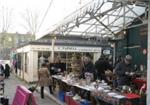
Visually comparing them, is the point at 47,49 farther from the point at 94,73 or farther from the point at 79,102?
the point at 79,102

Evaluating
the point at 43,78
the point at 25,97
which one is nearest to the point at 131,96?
the point at 25,97

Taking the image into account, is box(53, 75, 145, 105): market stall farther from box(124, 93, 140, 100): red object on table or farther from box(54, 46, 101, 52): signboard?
box(54, 46, 101, 52): signboard

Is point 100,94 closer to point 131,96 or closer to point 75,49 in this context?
point 131,96

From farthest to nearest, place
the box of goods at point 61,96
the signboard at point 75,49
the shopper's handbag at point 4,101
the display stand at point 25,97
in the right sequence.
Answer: the signboard at point 75,49 < the box of goods at point 61,96 < the shopper's handbag at point 4,101 < the display stand at point 25,97

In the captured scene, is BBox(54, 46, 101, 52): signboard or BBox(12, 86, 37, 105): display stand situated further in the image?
BBox(54, 46, 101, 52): signboard

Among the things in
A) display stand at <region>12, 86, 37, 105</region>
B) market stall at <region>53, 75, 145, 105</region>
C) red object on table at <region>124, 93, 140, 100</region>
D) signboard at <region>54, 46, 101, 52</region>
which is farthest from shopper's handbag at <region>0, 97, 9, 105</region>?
signboard at <region>54, 46, 101, 52</region>

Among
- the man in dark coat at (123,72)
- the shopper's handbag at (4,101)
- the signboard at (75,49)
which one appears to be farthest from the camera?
the signboard at (75,49)

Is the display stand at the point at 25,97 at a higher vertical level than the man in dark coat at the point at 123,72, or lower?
lower

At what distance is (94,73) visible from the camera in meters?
12.6

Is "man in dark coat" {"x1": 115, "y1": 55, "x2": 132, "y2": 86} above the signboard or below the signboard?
below

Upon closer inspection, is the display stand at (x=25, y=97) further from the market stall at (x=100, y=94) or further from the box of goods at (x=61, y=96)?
the box of goods at (x=61, y=96)

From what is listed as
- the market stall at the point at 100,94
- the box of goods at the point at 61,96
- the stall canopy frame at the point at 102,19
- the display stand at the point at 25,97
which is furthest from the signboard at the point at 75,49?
the display stand at the point at 25,97

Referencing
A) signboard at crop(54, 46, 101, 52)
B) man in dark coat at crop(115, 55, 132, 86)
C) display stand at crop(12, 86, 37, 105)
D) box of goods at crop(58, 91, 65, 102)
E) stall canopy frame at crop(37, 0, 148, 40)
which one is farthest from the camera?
signboard at crop(54, 46, 101, 52)

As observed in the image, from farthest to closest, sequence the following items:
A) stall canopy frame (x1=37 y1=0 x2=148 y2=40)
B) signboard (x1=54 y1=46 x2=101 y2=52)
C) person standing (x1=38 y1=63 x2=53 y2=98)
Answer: signboard (x1=54 y1=46 x2=101 y2=52) → person standing (x1=38 y1=63 x2=53 y2=98) → stall canopy frame (x1=37 y1=0 x2=148 y2=40)
